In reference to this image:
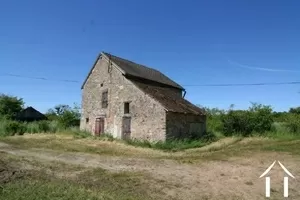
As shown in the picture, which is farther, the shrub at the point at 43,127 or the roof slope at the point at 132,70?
the shrub at the point at 43,127

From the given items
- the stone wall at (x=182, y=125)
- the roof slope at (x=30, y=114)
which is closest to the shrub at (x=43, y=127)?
the stone wall at (x=182, y=125)

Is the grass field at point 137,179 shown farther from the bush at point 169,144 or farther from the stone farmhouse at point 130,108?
the stone farmhouse at point 130,108

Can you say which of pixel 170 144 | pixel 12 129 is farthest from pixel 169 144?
Answer: pixel 12 129

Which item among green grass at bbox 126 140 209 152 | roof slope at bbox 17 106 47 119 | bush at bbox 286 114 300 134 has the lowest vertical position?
green grass at bbox 126 140 209 152

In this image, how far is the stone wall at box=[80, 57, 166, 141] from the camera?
2256cm

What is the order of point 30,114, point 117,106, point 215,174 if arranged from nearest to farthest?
point 215,174 < point 117,106 < point 30,114

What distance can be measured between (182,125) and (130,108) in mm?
4050

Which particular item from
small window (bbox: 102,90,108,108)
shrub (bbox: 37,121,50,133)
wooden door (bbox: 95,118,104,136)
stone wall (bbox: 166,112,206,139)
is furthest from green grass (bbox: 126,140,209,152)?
shrub (bbox: 37,121,50,133)

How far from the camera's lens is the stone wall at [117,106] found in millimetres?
22562

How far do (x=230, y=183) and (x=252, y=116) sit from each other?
2062 cm

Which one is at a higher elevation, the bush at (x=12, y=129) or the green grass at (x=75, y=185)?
the bush at (x=12, y=129)

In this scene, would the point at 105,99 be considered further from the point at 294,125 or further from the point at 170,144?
the point at 294,125

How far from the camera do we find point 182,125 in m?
23.6

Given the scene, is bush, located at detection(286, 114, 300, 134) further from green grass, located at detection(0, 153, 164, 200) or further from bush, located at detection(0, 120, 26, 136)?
bush, located at detection(0, 120, 26, 136)
